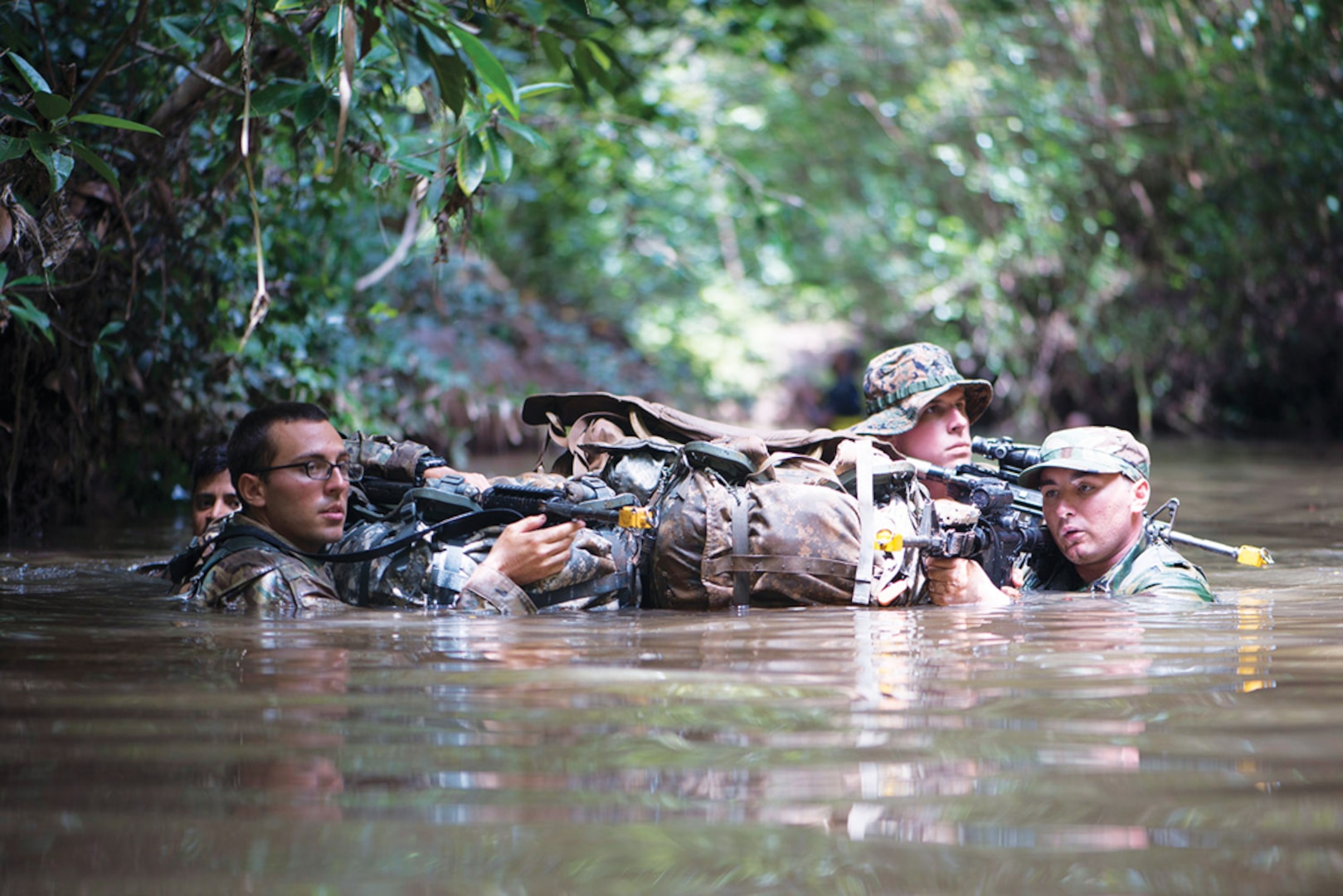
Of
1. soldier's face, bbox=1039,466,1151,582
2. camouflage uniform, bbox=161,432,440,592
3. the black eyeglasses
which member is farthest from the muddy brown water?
camouflage uniform, bbox=161,432,440,592

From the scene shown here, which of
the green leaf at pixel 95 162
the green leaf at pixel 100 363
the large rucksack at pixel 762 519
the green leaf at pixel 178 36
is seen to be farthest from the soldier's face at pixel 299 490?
the green leaf at pixel 100 363

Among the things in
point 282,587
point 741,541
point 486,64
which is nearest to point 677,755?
point 486,64

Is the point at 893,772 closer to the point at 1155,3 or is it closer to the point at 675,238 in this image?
the point at 1155,3

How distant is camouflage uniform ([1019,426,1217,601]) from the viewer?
453cm

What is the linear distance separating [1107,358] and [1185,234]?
193cm

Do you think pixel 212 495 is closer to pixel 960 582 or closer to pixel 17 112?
pixel 17 112

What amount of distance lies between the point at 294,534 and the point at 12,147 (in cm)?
154

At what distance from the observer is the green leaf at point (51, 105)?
3.99m

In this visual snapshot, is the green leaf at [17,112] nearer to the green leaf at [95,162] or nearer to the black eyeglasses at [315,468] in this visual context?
the green leaf at [95,162]

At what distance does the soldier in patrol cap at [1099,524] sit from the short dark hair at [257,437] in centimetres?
231

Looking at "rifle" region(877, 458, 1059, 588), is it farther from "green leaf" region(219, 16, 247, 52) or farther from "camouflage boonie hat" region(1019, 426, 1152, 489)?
"green leaf" region(219, 16, 247, 52)

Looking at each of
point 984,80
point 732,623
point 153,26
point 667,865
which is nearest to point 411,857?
point 667,865

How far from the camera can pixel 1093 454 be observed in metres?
4.56

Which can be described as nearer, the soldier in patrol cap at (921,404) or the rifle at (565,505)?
the rifle at (565,505)
